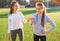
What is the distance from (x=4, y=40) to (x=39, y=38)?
4.09m

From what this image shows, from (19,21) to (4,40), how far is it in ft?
11.3

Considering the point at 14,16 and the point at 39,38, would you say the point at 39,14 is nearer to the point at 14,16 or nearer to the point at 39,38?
the point at 39,38

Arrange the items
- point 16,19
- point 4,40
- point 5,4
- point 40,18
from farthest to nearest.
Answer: point 5,4
point 4,40
point 16,19
point 40,18

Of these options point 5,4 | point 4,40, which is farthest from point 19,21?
point 5,4

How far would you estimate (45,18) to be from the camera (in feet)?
17.1

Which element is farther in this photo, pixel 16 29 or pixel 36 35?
pixel 16 29

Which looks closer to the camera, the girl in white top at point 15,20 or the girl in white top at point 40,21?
the girl in white top at point 40,21

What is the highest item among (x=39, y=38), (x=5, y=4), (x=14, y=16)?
(x=14, y=16)

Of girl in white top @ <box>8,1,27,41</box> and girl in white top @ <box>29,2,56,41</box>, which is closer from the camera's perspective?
girl in white top @ <box>29,2,56,41</box>

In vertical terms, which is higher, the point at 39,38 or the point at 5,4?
the point at 39,38

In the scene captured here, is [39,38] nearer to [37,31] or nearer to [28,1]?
[37,31]

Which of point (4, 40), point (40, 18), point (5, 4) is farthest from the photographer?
point (5, 4)

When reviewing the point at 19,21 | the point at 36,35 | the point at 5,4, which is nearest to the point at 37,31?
the point at 36,35

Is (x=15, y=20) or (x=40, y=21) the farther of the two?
(x=15, y=20)
